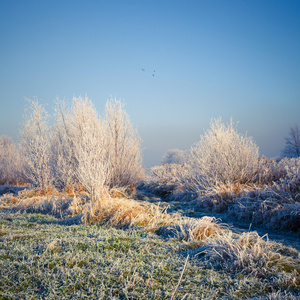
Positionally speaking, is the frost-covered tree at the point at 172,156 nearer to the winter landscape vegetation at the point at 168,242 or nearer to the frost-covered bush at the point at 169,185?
the frost-covered bush at the point at 169,185

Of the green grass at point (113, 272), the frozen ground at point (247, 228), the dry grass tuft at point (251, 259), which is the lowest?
the green grass at point (113, 272)

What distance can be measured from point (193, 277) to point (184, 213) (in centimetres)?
402

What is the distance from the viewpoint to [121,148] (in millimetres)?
10562

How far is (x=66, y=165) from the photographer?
10727 millimetres

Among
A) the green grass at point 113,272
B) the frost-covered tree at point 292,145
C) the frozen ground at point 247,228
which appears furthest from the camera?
the frost-covered tree at point 292,145

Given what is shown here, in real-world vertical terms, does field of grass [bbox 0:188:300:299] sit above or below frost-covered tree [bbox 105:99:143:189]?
below

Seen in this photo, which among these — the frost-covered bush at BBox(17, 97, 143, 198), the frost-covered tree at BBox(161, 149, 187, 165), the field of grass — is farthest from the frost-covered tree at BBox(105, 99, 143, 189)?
the frost-covered tree at BBox(161, 149, 187, 165)

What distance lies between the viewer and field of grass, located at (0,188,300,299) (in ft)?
6.72

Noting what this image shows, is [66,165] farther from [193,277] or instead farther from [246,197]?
[193,277]

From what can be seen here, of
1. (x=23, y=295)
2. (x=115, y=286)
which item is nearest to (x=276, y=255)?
(x=115, y=286)

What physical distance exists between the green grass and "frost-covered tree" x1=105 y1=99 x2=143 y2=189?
6898 millimetres

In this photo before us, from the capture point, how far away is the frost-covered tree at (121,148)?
10.3m

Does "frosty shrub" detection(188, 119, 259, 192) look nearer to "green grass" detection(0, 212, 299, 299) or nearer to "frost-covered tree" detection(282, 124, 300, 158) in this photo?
"green grass" detection(0, 212, 299, 299)

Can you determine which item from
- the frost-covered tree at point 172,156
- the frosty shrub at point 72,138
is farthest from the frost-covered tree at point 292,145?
the frosty shrub at point 72,138
